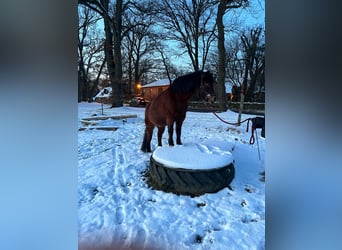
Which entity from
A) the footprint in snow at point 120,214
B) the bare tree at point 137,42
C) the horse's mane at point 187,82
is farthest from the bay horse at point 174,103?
the footprint in snow at point 120,214

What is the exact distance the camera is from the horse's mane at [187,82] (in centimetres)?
101

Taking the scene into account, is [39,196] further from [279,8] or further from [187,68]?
[279,8]

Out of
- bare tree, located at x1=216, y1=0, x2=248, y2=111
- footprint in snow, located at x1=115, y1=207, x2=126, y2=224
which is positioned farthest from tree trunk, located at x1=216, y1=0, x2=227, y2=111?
footprint in snow, located at x1=115, y1=207, x2=126, y2=224

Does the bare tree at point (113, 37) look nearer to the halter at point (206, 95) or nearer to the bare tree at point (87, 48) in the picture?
the bare tree at point (87, 48)

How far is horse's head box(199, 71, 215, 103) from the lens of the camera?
1.01 m

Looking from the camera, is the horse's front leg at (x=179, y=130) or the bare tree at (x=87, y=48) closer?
the bare tree at (x=87, y=48)

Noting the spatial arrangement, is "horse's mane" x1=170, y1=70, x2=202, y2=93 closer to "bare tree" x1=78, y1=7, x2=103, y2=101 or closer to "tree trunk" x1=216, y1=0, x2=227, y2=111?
"tree trunk" x1=216, y1=0, x2=227, y2=111

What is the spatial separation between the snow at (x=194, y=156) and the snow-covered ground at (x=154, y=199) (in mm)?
25

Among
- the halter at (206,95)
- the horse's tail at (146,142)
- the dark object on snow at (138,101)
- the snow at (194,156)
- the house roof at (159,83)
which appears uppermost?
the house roof at (159,83)

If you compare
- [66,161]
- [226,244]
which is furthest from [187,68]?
[226,244]

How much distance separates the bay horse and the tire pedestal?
0.06 metres

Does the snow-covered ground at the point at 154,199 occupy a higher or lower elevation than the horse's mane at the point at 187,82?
lower

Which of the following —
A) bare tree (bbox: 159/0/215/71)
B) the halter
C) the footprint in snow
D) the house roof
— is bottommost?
the footprint in snow

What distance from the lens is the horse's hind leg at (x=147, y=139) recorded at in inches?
43.0
